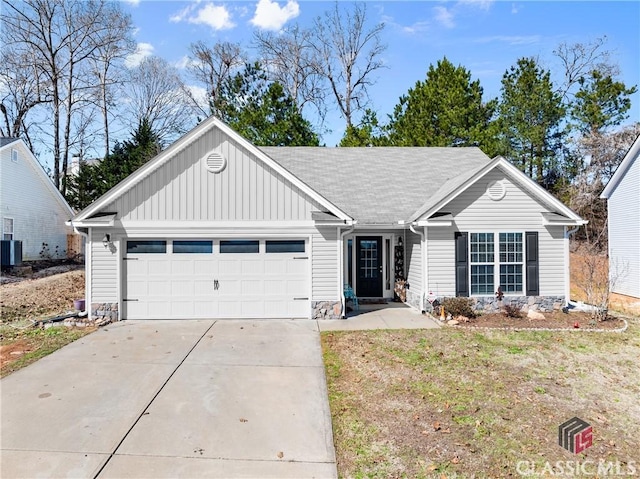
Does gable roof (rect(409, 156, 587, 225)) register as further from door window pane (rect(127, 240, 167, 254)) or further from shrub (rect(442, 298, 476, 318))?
door window pane (rect(127, 240, 167, 254))

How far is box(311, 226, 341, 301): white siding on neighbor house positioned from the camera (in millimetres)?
10445

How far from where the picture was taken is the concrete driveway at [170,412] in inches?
160

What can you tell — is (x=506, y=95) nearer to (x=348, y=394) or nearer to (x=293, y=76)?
(x=293, y=76)

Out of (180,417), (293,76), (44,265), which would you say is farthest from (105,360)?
(293,76)

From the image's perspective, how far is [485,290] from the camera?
1109 centimetres

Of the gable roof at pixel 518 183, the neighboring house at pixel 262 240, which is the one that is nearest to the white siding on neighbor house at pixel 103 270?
the neighboring house at pixel 262 240

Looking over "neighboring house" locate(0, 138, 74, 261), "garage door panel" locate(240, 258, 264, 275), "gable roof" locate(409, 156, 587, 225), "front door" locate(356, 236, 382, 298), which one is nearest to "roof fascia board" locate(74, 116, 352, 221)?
"garage door panel" locate(240, 258, 264, 275)

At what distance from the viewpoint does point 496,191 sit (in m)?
11.0

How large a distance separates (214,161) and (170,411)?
267 inches

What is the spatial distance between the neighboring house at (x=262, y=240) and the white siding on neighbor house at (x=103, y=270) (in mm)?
27

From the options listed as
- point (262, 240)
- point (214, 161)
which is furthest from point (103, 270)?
point (262, 240)

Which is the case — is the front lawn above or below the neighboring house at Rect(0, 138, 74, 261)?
below

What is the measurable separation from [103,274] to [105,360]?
12.2 feet

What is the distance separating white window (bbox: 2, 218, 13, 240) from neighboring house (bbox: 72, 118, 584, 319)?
12045 millimetres
